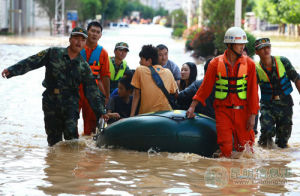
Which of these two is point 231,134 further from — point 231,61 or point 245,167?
point 231,61

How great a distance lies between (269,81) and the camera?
8797 mm

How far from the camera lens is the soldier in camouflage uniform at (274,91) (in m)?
8.69

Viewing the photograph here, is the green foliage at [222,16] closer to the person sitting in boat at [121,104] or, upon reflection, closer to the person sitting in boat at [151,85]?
the person sitting in boat at [121,104]

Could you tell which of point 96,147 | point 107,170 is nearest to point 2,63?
point 96,147

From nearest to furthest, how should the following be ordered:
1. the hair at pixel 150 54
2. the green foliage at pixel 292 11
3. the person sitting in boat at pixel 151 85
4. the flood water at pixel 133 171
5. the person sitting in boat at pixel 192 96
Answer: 1. the flood water at pixel 133 171
2. the person sitting in boat at pixel 151 85
3. the hair at pixel 150 54
4. the person sitting in boat at pixel 192 96
5. the green foliage at pixel 292 11

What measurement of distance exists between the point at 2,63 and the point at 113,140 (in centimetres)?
1791

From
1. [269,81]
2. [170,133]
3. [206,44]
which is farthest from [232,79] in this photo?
[206,44]

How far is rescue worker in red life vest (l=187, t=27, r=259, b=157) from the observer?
24.6 feet

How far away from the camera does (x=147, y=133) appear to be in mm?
8039

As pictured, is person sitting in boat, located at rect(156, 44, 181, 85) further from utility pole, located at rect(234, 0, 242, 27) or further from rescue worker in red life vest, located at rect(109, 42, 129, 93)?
utility pole, located at rect(234, 0, 242, 27)

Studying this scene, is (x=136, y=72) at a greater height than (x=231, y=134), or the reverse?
(x=136, y=72)

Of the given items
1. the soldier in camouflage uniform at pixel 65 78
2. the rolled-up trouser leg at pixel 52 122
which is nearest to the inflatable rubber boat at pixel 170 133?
the soldier in camouflage uniform at pixel 65 78

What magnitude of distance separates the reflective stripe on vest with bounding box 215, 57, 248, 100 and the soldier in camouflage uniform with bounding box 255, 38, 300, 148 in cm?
121

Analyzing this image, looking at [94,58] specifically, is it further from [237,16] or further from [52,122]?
[237,16]
